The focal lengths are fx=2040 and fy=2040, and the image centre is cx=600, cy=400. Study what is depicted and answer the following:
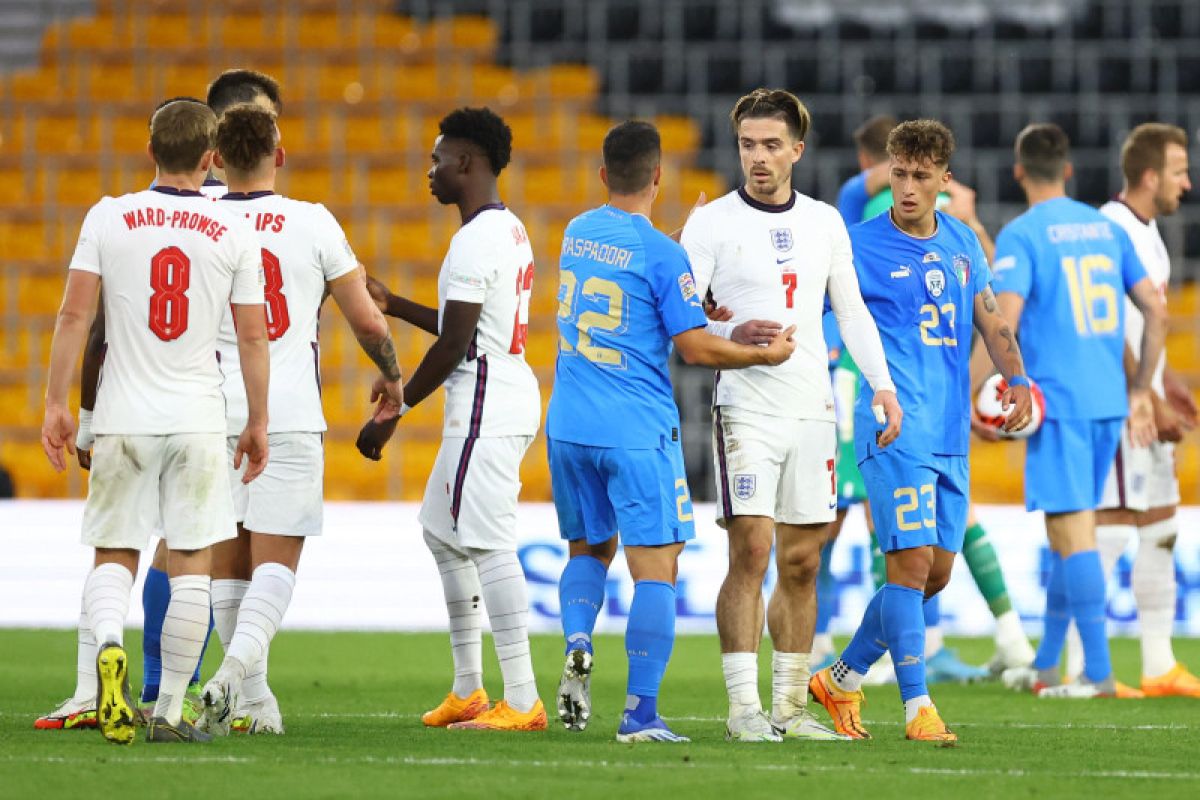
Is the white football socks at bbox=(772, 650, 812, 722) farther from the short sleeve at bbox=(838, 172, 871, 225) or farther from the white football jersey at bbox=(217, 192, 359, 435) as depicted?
the short sleeve at bbox=(838, 172, 871, 225)

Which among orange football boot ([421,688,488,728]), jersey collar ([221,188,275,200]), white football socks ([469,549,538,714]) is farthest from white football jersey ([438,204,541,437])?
orange football boot ([421,688,488,728])

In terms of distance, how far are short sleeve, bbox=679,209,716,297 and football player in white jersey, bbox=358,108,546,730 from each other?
0.74m

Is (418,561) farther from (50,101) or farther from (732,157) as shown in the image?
(50,101)

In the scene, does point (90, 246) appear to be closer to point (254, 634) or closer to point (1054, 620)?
point (254, 634)

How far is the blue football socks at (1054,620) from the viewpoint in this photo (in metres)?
9.73

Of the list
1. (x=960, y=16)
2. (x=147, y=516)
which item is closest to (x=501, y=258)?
(x=147, y=516)

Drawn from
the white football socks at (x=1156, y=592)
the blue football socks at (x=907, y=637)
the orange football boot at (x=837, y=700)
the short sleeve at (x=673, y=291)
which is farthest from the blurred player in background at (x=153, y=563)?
the white football socks at (x=1156, y=592)

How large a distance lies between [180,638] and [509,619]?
4.44 feet

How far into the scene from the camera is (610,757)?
6488 millimetres

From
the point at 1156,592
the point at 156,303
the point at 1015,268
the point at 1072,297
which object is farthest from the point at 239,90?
the point at 1156,592

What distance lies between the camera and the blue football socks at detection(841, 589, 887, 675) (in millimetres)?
7566

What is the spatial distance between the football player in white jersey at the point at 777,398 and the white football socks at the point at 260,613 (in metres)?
1.56

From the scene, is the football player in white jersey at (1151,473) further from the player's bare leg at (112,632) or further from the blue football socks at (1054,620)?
the player's bare leg at (112,632)

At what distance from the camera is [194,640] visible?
6.71m
